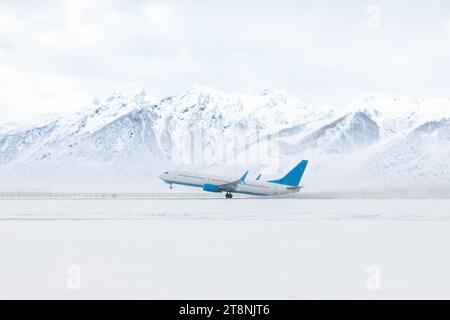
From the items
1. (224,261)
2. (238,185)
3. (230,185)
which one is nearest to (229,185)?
(230,185)

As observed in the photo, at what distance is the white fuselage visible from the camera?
125625 mm

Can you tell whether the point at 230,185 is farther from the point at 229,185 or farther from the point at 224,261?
the point at 224,261

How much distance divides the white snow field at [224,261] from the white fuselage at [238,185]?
240 feet

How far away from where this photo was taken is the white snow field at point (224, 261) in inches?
918

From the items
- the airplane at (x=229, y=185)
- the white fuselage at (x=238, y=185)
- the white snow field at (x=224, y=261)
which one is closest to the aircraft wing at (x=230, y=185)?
the airplane at (x=229, y=185)

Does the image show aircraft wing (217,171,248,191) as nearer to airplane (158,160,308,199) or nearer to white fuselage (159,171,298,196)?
airplane (158,160,308,199)

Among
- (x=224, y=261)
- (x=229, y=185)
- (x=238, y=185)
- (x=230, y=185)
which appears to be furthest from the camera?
(x=238, y=185)

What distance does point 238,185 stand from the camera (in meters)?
125

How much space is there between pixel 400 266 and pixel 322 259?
411cm

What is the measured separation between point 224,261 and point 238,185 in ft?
309
